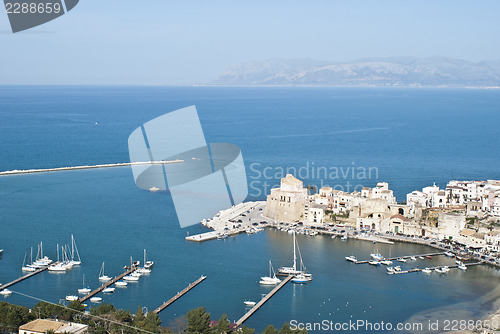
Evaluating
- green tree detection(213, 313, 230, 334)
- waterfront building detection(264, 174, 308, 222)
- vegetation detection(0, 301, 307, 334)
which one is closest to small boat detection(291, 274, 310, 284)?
vegetation detection(0, 301, 307, 334)

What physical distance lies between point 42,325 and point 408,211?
50.9ft

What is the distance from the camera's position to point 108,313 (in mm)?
14422

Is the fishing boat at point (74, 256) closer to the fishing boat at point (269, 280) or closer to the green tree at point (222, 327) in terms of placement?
the fishing boat at point (269, 280)

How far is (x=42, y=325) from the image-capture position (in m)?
13.4

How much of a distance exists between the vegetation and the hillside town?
431 inches

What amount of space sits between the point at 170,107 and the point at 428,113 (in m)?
34.3

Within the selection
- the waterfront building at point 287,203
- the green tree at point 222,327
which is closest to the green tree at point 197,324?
the green tree at point 222,327

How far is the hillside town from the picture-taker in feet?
74.4

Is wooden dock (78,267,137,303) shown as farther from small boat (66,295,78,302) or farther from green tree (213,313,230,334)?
green tree (213,313,230,334)

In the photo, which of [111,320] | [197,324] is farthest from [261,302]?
[111,320]

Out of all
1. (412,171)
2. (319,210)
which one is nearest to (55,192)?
(319,210)

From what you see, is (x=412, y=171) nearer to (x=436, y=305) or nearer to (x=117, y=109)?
(x=436, y=305)

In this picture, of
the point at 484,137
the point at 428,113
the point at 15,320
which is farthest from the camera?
the point at 428,113

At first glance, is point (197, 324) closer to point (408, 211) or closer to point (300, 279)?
point (300, 279)
